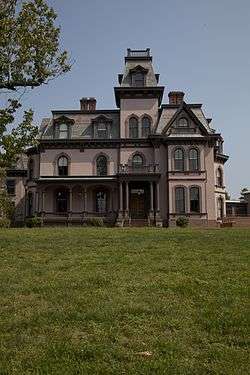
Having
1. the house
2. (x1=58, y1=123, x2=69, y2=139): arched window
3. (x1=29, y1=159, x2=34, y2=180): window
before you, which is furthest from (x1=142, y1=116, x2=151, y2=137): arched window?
(x1=29, y1=159, x2=34, y2=180): window

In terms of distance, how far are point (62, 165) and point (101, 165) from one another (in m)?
3.57

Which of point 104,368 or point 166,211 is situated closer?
point 104,368

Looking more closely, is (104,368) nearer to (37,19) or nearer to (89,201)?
(37,19)

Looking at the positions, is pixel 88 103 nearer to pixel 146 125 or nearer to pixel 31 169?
pixel 146 125

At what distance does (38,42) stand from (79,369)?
1015 centimetres

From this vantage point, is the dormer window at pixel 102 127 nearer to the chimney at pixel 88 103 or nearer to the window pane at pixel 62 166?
the window pane at pixel 62 166

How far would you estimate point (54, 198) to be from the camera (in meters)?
41.0

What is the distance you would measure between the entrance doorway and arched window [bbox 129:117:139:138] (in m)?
4.41

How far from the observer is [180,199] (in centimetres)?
3900

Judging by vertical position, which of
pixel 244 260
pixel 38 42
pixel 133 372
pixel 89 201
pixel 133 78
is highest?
pixel 133 78

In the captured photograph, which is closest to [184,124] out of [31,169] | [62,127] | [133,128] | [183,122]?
[183,122]

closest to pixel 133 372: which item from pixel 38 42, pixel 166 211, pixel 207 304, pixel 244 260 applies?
pixel 207 304

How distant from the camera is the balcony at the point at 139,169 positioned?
127 ft

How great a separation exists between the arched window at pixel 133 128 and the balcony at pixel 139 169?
3139 mm
